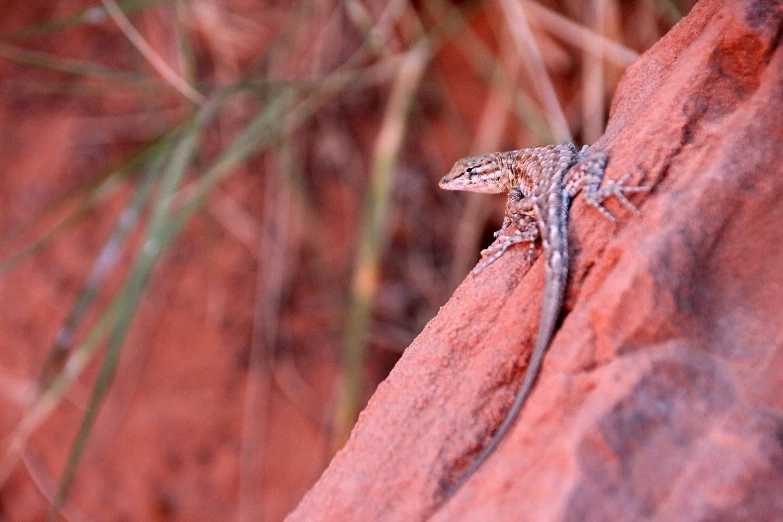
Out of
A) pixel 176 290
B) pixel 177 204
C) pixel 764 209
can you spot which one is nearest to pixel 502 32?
pixel 177 204

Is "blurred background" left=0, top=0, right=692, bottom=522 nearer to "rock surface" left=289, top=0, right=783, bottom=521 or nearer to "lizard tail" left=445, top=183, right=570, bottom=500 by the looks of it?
"rock surface" left=289, top=0, right=783, bottom=521

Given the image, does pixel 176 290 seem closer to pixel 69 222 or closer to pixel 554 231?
pixel 69 222

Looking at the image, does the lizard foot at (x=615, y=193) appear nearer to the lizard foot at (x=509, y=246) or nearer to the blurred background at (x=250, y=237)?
the lizard foot at (x=509, y=246)

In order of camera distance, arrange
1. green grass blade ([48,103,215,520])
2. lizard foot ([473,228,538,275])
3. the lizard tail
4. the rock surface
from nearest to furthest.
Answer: the rock surface
the lizard tail
lizard foot ([473,228,538,275])
green grass blade ([48,103,215,520])

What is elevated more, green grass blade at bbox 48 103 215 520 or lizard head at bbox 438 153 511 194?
green grass blade at bbox 48 103 215 520

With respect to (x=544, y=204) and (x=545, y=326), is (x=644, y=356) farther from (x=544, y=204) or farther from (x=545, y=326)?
(x=544, y=204)

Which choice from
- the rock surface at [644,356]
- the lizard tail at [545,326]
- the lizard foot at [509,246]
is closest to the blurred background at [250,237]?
the lizard foot at [509,246]

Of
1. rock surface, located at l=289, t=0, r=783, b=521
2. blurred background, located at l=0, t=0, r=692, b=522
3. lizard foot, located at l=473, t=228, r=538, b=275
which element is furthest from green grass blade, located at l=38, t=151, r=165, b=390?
lizard foot, located at l=473, t=228, r=538, b=275
